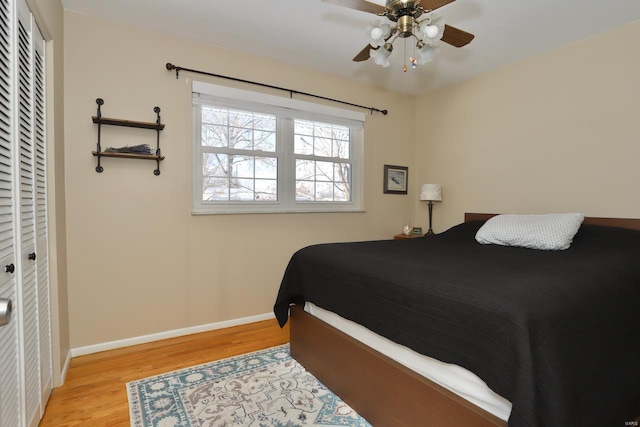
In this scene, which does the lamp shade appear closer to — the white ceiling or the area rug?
the white ceiling

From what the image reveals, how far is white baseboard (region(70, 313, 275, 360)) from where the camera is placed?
7.80 ft

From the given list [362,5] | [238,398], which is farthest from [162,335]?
[362,5]

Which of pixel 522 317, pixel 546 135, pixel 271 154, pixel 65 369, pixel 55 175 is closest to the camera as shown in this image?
pixel 522 317

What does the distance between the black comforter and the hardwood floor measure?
3.33 ft

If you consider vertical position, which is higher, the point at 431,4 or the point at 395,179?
the point at 431,4

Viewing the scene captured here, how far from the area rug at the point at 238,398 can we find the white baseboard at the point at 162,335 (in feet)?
2.12

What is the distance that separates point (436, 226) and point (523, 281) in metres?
2.61

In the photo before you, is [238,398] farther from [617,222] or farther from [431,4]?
[617,222]

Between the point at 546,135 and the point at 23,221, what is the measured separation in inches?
143

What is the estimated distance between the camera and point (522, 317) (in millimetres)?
1030

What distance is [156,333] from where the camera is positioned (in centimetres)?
262

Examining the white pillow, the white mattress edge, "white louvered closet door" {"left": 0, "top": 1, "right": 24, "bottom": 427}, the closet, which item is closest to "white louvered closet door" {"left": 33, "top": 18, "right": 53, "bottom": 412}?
the closet

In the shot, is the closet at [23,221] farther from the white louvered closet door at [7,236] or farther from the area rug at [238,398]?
the area rug at [238,398]

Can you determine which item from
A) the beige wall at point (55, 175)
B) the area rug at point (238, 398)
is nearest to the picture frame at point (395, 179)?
the area rug at point (238, 398)
